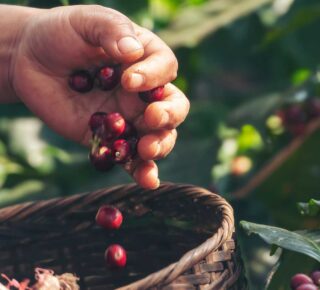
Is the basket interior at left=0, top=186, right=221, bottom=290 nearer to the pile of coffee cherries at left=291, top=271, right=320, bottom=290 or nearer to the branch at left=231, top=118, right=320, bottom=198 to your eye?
the pile of coffee cherries at left=291, top=271, right=320, bottom=290

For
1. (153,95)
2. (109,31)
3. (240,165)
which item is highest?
(109,31)

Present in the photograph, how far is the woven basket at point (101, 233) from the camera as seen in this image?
1650 mm

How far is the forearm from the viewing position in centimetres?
184

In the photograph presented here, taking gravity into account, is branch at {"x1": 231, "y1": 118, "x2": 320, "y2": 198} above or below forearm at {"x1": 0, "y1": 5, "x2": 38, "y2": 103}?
below

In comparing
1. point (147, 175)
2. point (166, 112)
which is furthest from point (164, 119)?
point (147, 175)

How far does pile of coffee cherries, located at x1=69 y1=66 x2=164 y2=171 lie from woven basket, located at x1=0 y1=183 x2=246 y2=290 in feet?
0.35

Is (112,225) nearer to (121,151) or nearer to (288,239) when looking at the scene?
(121,151)

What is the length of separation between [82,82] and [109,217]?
25 centimetres

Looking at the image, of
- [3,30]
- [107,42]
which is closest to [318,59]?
[3,30]

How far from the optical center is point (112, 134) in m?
1.57

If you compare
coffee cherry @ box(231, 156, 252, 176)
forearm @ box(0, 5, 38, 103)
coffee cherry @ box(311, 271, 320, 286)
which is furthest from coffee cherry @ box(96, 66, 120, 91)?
coffee cherry @ box(231, 156, 252, 176)

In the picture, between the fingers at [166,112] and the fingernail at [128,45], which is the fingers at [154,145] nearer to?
the fingers at [166,112]

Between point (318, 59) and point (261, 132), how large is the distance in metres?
0.55

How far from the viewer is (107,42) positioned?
1.52m
